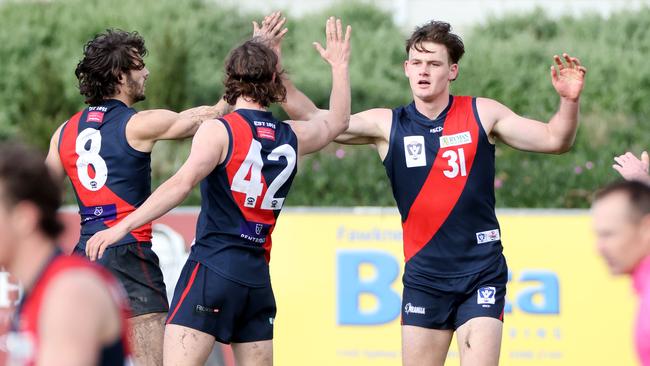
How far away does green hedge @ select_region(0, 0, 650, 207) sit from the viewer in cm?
1341

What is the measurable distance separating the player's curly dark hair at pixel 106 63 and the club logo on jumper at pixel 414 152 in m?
1.61

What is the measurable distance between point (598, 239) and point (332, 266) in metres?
5.76

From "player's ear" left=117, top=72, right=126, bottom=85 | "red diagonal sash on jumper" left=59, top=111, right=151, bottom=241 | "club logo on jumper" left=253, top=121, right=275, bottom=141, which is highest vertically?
"player's ear" left=117, top=72, right=126, bottom=85

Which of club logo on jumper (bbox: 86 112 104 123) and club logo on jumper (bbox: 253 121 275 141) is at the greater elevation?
club logo on jumper (bbox: 86 112 104 123)

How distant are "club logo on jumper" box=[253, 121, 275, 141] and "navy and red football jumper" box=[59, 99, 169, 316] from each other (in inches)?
36.2

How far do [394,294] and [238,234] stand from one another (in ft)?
12.5

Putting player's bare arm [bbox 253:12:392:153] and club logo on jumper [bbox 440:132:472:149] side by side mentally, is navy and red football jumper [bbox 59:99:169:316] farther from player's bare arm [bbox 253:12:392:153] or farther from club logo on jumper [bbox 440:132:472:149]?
club logo on jumper [bbox 440:132:472:149]

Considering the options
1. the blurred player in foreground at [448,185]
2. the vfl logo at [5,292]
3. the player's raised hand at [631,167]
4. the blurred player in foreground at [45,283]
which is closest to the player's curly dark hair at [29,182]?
the blurred player in foreground at [45,283]

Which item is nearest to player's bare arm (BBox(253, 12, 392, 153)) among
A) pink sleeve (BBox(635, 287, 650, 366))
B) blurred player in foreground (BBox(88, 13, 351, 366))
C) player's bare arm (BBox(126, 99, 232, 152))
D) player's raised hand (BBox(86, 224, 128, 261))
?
player's bare arm (BBox(126, 99, 232, 152))

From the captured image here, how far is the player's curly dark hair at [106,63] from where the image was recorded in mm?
6543

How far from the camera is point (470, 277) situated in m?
6.41

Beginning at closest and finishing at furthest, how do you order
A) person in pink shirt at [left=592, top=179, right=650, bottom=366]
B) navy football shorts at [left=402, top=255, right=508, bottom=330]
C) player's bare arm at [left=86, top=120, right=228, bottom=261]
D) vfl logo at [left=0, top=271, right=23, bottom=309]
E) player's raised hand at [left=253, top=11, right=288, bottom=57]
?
person in pink shirt at [left=592, top=179, right=650, bottom=366] → player's bare arm at [left=86, top=120, right=228, bottom=261] → navy football shorts at [left=402, top=255, right=508, bottom=330] → player's raised hand at [left=253, top=11, right=288, bottom=57] → vfl logo at [left=0, top=271, right=23, bottom=309]

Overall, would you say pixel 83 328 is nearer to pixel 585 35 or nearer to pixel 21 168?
pixel 21 168

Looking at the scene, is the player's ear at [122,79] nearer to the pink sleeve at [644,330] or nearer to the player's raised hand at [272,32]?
the player's raised hand at [272,32]
